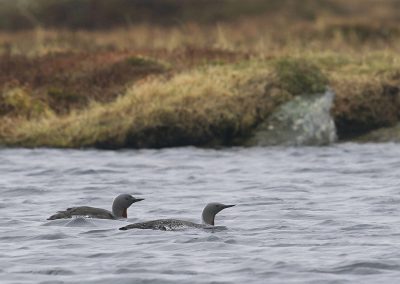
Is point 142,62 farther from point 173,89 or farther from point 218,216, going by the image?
point 218,216

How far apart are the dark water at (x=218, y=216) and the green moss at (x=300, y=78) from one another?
1570 millimetres

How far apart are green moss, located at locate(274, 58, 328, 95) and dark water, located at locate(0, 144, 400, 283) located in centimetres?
157

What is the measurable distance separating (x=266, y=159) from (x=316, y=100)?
2.66m

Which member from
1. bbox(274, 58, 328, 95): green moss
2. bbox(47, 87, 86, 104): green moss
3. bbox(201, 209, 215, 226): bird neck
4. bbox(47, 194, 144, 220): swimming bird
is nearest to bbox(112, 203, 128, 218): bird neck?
bbox(47, 194, 144, 220): swimming bird

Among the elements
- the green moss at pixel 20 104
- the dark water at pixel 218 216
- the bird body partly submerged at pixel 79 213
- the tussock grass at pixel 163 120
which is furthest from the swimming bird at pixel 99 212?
the green moss at pixel 20 104

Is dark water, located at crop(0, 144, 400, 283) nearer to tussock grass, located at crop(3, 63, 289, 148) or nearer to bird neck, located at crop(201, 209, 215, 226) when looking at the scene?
bird neck, located at crop(201, 209, 215, 226)

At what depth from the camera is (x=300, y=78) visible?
78.4 ft

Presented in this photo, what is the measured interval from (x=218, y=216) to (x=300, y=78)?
28.6 ft

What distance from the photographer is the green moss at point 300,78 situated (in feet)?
77.8

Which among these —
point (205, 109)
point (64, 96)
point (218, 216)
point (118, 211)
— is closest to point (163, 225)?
point (118, 211)

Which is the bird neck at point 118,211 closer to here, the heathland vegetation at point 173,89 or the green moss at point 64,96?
the heathland vegetation at point 173,89

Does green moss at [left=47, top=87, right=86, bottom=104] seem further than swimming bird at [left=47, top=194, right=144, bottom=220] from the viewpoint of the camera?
Yes

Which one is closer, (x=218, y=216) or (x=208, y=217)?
(x=208, y=217)

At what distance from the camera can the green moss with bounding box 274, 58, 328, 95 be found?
2372 centimetres
